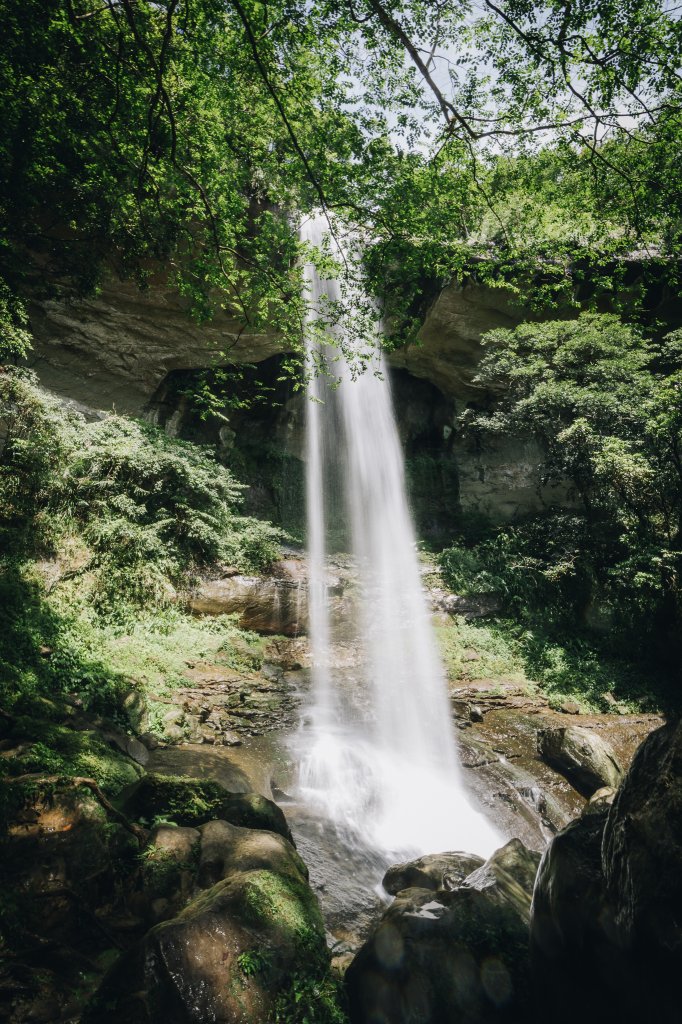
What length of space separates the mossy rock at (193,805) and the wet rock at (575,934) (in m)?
1.92

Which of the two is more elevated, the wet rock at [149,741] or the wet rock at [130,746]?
the wet rock at [130,746]

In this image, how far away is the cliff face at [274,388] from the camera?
12.6 m

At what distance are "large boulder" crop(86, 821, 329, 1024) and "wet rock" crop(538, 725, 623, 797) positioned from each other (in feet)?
17.2

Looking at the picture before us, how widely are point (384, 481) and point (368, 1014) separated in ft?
55.1

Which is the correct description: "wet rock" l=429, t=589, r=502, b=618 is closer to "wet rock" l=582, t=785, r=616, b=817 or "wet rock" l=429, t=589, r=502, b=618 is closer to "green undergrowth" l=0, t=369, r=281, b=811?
"green undergrowth" l=0, t=369, r=281, b=811

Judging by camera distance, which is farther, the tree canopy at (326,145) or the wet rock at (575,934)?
the tree canopy at (326,145)

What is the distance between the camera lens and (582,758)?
21.0 feet

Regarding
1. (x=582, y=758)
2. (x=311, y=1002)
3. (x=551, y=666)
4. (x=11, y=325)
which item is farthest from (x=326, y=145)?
(x=551, y=666)

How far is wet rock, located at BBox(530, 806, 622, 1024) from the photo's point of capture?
1827mm

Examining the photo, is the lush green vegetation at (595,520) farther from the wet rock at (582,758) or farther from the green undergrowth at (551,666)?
the wet rock at (582,758)

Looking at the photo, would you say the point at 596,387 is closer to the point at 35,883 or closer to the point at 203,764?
the point at 203,764

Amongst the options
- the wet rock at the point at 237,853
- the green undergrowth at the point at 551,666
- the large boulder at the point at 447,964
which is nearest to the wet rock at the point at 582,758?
the green undergrowth at the point at 551,666

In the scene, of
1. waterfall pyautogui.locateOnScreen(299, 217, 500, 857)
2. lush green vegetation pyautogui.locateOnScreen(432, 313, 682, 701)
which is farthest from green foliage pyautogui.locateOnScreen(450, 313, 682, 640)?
waterfall pyautogui.locateOnScreen(299, 217, 500, 857)

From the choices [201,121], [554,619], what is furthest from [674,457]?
[201,121]
